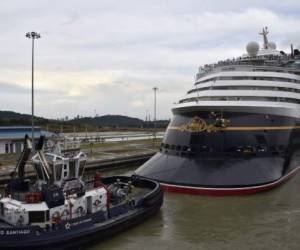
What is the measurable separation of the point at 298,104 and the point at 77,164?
60.9 feet

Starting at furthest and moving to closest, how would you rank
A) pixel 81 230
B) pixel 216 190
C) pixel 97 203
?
pixel 216 190
pixel 97 203
pixel 81 230

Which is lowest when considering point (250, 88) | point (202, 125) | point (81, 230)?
point (81, 230)

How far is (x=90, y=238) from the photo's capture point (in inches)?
613

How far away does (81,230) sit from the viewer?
15328 millimetres

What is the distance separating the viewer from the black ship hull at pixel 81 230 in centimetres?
1403

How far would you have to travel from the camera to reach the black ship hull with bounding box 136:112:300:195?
2378 cm

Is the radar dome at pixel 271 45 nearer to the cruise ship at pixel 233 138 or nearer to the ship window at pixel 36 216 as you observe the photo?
the cruise ship at pixel 233 138

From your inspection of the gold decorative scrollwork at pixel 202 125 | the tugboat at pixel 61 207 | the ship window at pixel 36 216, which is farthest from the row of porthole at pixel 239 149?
the ship window at pixel 36 216

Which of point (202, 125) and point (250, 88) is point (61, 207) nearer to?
point (202, 125)

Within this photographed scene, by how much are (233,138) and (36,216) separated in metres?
13.9

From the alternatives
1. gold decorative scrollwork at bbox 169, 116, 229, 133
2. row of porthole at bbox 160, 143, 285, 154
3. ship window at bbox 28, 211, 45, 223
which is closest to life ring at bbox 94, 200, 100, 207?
ship window at bbox 28, 211, 45, 223

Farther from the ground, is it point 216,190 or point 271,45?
Answer: point 271,45

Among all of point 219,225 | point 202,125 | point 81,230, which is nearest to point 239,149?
point 202,125

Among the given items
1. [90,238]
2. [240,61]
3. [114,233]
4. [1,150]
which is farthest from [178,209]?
[1,150]
